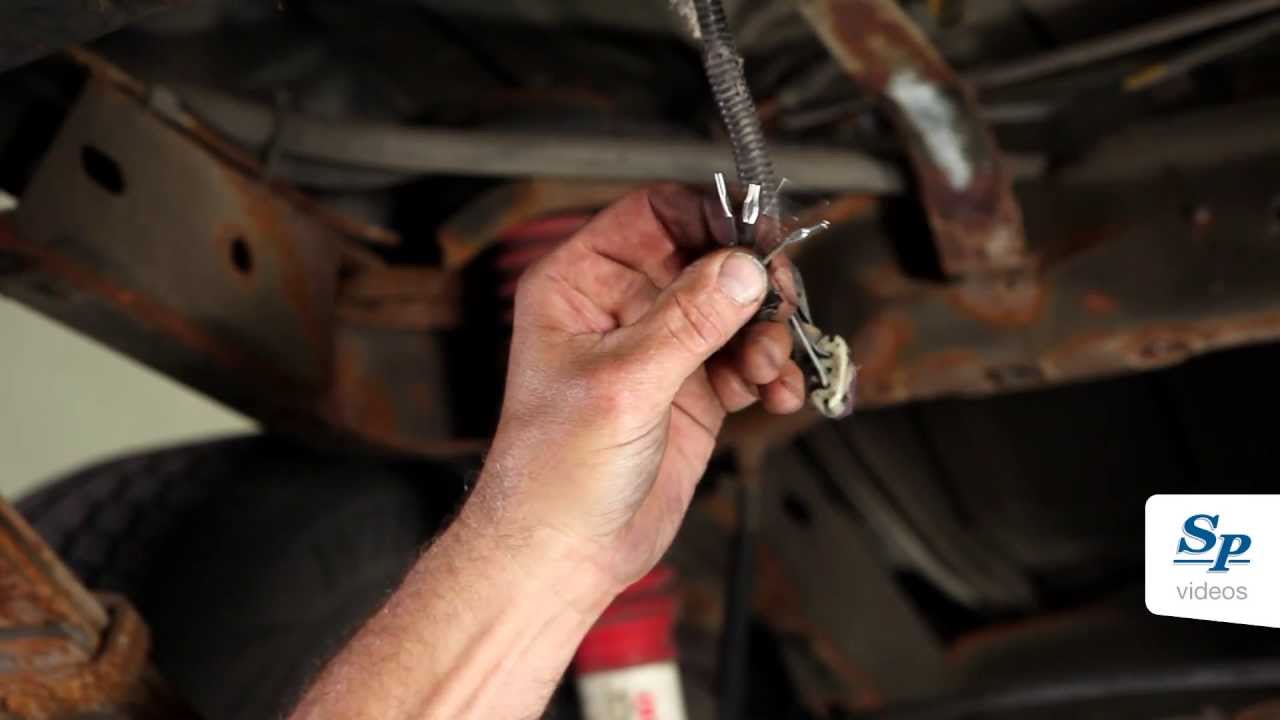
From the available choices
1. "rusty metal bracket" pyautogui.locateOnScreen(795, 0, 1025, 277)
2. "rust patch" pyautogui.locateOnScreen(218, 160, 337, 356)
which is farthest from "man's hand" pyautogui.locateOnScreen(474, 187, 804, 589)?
"rust patch" pyautogui.locateOnScreen(218, 160, 337, 356)

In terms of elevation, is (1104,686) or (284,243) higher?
(284,243)

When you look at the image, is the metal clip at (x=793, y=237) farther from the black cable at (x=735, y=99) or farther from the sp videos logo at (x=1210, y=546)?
the sp videos logo at (x=1210, y=546)

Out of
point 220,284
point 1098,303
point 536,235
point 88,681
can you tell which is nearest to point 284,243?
point 220,284

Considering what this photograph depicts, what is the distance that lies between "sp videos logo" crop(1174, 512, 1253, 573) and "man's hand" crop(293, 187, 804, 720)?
0.21 meters

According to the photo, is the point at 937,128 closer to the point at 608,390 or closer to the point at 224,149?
the point at 608,390

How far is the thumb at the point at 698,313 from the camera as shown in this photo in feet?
1.79

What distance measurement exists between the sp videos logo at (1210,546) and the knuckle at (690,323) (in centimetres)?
27

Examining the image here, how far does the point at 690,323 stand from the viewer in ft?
1.79

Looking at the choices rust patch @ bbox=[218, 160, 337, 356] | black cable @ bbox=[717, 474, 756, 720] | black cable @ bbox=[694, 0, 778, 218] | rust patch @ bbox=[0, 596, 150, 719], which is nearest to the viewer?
black cable @ bbox=[694, 0, 778, 218]

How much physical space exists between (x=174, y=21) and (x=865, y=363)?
1.91ft

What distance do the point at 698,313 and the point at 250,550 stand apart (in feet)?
1.96

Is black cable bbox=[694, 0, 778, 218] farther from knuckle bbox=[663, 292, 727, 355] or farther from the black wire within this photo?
the black wire

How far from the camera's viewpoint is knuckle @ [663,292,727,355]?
546 millimetres

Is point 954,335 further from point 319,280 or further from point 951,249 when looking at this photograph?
point 319,280
